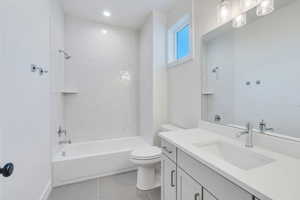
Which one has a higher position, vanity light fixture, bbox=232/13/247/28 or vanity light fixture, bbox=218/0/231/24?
vanity light fixture, bbox=218/0/231/24

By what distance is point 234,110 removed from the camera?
1.24 meters

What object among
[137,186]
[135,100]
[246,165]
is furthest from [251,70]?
[135,100]

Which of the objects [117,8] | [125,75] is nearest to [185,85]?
[125,75]

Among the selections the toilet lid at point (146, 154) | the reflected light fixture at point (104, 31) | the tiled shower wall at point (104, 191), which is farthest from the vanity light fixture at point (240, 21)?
the reflected light fixture at point (104, 31)

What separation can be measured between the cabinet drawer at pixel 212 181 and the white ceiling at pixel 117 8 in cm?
230

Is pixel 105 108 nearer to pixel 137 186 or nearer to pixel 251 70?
pixel 137 186

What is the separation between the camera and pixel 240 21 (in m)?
1.14

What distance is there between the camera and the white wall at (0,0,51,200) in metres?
0.96

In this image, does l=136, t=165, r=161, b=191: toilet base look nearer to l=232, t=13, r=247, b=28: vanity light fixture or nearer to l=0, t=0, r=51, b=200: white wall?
l=0, t=0, r=51, b=200: white wall

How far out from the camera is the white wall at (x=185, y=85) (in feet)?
5.66

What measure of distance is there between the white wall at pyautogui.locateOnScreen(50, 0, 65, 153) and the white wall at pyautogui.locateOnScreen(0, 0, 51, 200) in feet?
0.62

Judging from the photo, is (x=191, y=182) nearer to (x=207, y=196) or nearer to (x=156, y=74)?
(x=207, y=196)

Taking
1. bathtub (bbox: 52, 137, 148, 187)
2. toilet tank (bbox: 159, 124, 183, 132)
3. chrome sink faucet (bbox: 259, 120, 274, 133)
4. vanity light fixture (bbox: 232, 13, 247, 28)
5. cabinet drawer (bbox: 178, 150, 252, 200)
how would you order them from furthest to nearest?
1. toilet tank (bbox: 159, 124, 183, 132)
2. bathtub (bbox: 52, 137, 148, 187)
3. vanity light fixture (bbox: 232, 13, 247, 28)
4. chrome sink faucet (bbox: 259, 120, 274, 133)
5. cabinet drawer (bbox: 178, 150, 252, 200)

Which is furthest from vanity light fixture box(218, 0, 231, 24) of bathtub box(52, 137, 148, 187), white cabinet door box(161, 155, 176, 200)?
bathtub box(52, 137, 148, 187)
